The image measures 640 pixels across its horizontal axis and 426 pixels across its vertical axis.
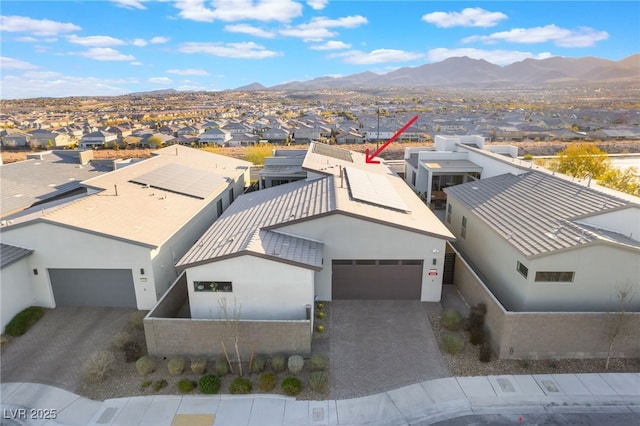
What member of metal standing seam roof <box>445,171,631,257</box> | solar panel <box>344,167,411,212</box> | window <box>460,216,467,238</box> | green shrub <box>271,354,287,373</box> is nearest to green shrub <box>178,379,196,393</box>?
green shrub <box>271,354,287,373</box>

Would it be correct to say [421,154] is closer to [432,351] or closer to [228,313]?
[432,351]

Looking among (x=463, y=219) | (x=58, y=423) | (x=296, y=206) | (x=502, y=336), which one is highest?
(x=296, y=206)

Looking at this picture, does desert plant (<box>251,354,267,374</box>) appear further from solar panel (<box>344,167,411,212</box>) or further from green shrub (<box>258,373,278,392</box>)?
solar panel (<box>344,167,411,212</box>)

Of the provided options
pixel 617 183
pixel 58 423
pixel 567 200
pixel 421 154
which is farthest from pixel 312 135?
pixel 58 423

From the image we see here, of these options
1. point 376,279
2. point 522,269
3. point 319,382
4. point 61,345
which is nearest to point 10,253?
point 61,345

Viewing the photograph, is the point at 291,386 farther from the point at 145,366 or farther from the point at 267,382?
the point at 145,366

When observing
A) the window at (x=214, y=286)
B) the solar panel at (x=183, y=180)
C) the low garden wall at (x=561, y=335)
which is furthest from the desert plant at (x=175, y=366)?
the solar panel at (x=183, y=180)
